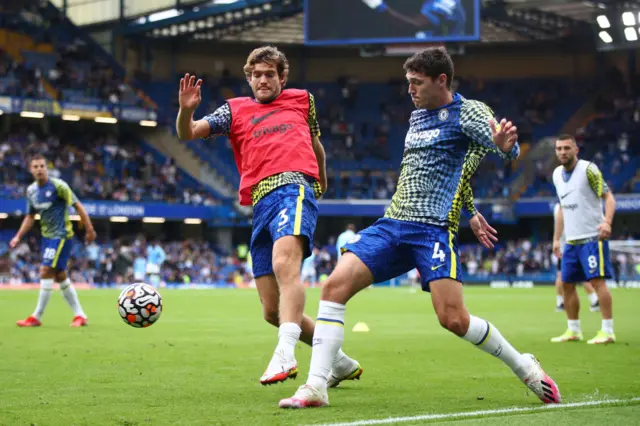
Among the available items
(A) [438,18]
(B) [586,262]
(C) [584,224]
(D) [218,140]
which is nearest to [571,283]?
(B) [586,262]

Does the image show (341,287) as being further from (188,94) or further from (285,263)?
(188,94)

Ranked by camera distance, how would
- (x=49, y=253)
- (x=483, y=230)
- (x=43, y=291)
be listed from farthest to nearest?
(x=43, y=291) < (x=49, y=253) < (x=483, y=230)

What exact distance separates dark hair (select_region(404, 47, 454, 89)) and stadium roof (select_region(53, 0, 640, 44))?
41095 mm

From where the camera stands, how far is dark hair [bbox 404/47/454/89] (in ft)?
21.2

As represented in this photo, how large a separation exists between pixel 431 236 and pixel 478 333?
0.70 m

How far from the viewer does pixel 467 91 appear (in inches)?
2227

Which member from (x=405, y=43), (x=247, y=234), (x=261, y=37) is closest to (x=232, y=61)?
(x=261, y=37)

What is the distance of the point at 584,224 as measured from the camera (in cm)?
1205

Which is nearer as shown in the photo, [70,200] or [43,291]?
[70,200]

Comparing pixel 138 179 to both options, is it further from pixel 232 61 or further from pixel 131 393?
pixel 131 393

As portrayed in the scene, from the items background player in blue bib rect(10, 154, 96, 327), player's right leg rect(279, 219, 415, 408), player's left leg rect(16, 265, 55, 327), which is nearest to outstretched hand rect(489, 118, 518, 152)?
player's right leg rect(279, 219, 415, 408)

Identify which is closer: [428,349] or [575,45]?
[428,349]

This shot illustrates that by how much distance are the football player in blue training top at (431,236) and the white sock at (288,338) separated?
0.20 meters

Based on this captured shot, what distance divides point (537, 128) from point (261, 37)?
16724mm
